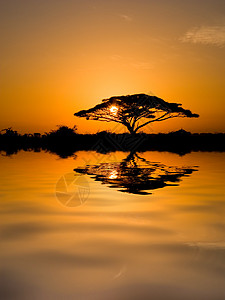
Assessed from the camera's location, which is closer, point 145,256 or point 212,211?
point 145,256

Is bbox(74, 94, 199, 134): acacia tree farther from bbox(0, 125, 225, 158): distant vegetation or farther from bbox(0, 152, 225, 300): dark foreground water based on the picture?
bbox(0, 152, 225, 300): dark foreground water

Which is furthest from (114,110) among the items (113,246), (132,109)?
(113,246)

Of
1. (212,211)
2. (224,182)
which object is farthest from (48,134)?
(212,211)

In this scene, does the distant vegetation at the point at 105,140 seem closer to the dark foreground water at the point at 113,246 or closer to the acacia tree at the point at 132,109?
the acacia tree at the point at 132,109

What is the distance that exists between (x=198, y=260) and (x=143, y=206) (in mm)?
2257

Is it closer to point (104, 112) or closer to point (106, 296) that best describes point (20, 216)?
point (106, 296)

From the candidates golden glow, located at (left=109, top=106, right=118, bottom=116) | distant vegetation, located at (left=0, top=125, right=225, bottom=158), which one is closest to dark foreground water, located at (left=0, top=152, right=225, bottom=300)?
distant vegetation, located at (left=0, top=125, right=225, bottom=158)

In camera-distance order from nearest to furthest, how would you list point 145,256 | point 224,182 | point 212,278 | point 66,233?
point 212,278
point 145,256
point 66,233
point 224,182

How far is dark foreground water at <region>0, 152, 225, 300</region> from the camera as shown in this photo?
2.37 meters

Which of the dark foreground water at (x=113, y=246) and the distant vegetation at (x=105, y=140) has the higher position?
the distant vegetation at (x=105, y=140)

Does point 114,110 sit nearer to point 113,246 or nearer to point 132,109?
point 132,109

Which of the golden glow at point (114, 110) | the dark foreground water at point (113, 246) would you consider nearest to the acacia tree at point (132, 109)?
the golden glow at point (114, 110)

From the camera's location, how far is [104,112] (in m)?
45.0

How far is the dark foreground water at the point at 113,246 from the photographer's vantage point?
7.77 feet
